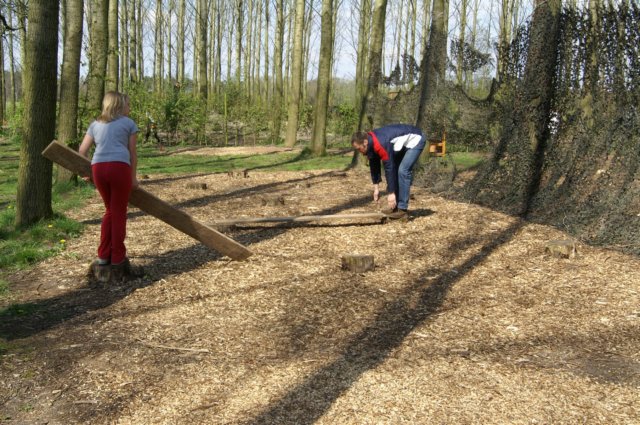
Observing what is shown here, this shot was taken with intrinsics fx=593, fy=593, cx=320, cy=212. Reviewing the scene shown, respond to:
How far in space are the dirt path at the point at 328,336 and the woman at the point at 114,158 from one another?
2.10ft

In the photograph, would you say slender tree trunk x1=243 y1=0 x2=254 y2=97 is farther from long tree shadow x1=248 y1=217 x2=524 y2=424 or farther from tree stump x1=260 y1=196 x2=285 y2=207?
long tree shadow x1=248 y1=217 x2=524 y2=424

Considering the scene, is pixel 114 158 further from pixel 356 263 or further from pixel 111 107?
pixel 356 263

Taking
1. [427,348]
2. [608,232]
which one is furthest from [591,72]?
[427,348]

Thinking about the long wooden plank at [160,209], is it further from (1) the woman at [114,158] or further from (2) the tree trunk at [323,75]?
(2) the tree trunk at [323,75]

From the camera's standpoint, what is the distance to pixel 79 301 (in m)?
4.80

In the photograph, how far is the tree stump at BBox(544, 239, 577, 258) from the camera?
643cm

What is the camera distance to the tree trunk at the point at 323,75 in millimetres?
16438

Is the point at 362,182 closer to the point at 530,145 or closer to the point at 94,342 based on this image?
the point at 530,145

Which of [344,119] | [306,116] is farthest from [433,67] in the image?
[306,116]

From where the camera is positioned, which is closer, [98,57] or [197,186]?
[98,57]

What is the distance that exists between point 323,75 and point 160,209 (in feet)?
39.9

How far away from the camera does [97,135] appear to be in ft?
15.8

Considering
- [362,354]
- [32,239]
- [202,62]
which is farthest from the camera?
[202,62]

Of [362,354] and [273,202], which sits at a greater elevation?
[273,202]
